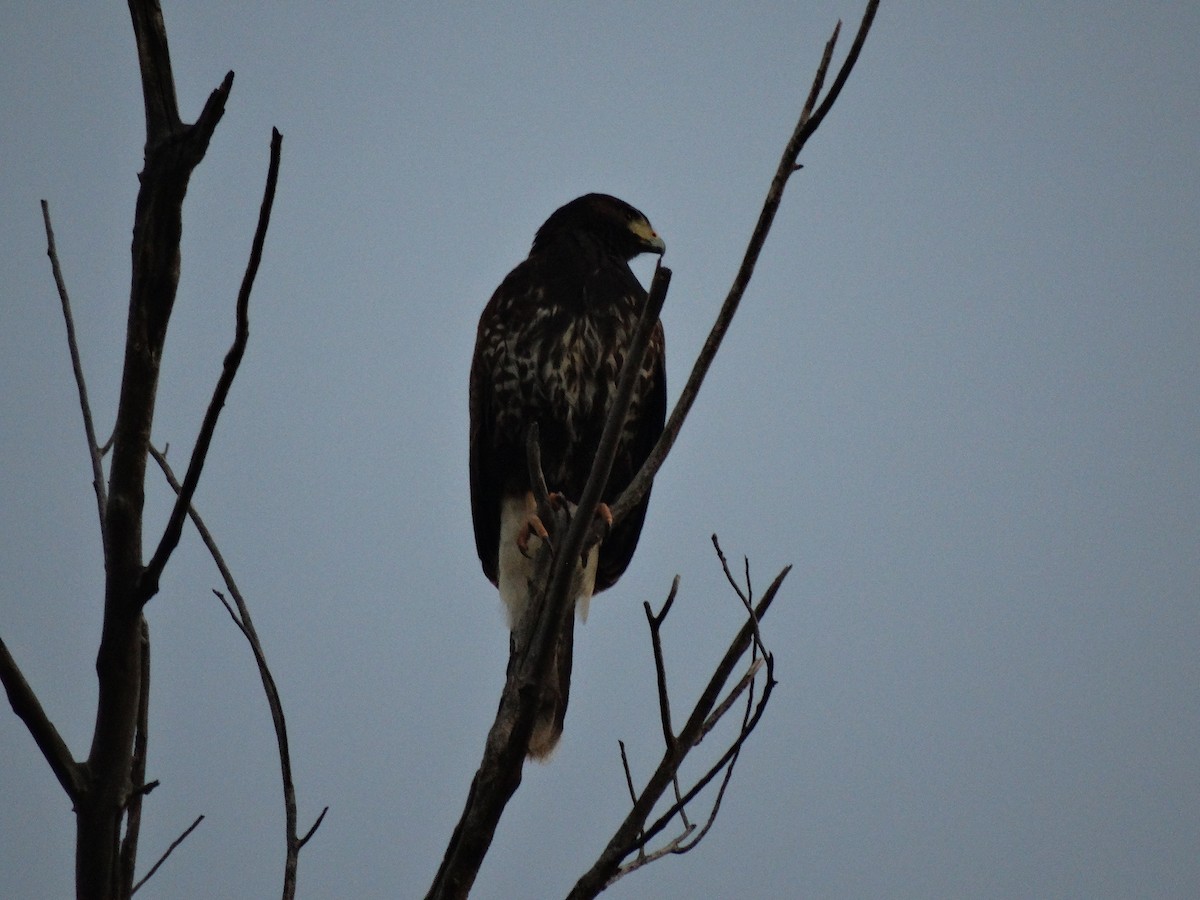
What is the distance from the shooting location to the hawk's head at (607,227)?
19.4ft

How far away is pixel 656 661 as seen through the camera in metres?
2.47

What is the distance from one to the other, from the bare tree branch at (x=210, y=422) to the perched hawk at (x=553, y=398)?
3.20 meters

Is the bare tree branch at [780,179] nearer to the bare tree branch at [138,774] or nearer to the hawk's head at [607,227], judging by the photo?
the bare tree branch at [138,774]

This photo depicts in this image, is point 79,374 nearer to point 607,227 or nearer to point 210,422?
point 210,422

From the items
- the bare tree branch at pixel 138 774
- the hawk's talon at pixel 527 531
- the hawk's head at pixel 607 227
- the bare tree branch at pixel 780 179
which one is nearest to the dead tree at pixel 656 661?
the bare tree branch at pixel 780 179

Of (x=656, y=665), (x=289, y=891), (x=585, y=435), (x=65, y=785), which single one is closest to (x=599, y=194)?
(x=585, y=435)

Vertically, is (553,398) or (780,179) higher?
(553,398)

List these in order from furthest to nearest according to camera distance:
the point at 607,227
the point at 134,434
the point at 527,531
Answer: the point at 607,227, the point at 527,531, the point at 134,434

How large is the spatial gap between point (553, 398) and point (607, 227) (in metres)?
1.32

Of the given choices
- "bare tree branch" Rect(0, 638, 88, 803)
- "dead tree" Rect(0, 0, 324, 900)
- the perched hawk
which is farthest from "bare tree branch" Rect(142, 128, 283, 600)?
the perched hawk

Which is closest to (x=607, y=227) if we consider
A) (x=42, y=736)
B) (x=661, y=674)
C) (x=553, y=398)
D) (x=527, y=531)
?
(x=553, y=398)

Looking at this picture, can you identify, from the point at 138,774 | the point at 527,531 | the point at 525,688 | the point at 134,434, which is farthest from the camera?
the point at 527,531

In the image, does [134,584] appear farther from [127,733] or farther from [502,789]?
[502,789]

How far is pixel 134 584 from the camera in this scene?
1572 mm
